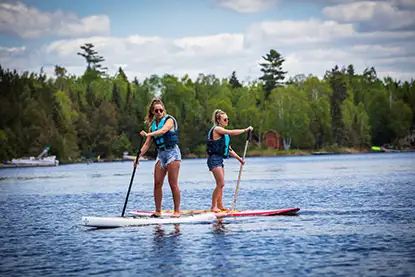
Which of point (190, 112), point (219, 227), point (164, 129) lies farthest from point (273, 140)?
point (164, 129)

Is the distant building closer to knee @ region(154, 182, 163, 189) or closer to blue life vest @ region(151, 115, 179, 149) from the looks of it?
knee @ region(154, 182, 163, 189)

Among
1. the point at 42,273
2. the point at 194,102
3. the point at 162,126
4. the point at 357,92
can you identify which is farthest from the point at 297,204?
the point at 357,92

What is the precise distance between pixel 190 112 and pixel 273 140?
15.6m

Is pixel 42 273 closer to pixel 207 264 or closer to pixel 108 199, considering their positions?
pixel 207 264

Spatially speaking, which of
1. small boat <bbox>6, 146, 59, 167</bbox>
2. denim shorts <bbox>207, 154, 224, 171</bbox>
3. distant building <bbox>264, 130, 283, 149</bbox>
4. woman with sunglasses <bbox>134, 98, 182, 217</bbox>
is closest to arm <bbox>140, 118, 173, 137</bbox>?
woman with sunglasses <bbox>134, 98, 182, 217</bbox>

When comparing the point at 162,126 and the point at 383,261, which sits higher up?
the point at 162,126

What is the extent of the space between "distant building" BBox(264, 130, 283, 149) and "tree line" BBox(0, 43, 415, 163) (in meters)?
1.22

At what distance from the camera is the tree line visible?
4392 inches

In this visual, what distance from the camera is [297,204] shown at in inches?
1024

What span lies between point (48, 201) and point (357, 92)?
123 metres

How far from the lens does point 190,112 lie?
133m

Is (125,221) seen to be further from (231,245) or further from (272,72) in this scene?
(272,72)

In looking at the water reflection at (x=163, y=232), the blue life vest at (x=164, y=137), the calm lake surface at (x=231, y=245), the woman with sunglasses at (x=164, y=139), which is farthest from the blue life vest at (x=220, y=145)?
the water reflection at (x=163, y=232)

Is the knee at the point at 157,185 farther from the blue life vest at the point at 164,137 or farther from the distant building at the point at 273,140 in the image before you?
the distant building at the point at 273,140
